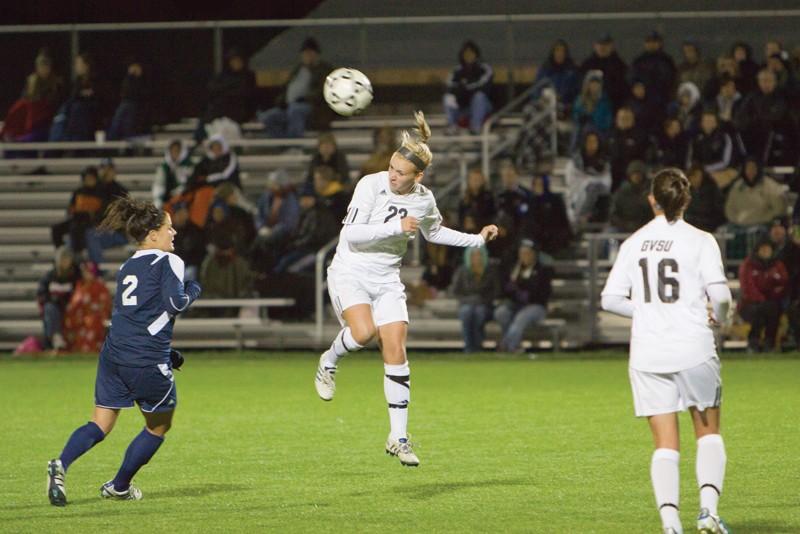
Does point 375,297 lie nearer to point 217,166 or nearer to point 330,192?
point 330,192

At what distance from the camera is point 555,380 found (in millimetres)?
16141

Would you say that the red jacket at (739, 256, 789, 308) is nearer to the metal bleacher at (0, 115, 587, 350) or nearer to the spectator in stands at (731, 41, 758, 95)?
the metal bleacher at (0, 115, 587, 350)

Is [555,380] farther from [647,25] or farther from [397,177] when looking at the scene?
[647,25]

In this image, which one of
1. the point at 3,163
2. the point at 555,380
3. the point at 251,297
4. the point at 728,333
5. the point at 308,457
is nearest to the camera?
the point at 308,457

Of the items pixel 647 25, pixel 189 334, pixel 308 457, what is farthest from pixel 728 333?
pixel 308 457

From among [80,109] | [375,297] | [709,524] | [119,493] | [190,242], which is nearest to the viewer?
[709,524]

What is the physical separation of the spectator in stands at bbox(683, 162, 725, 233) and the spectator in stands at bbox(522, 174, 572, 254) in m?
1.75

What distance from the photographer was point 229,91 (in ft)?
77.8

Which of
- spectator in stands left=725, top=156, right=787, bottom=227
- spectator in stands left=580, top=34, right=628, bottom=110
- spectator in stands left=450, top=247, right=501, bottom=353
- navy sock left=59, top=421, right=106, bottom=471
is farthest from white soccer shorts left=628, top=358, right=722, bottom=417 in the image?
spectator in stands left=580, top=34, right=628, bottom=110

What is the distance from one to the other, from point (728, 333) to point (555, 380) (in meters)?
4.11

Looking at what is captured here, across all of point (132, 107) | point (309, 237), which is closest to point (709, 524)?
point (309, 237)

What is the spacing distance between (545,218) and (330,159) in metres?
3.34

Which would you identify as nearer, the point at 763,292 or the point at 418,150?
the point at 418,150

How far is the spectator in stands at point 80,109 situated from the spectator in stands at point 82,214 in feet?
8.73
